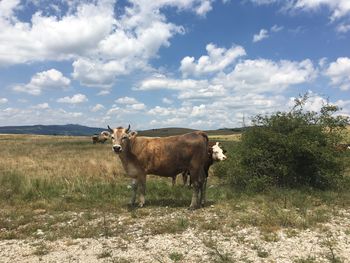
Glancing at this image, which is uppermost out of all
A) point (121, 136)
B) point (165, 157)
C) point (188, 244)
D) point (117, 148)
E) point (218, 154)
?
point (121, 136)

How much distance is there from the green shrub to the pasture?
99 cm

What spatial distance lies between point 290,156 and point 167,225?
24.6 feet

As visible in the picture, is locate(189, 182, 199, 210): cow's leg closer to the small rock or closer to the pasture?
the pasture

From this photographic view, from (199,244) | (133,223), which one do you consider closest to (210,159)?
(133,223)

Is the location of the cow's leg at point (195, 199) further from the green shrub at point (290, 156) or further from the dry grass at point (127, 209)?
the green shrub at point (290, 156)

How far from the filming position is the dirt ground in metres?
8.03

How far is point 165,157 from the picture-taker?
13.1m

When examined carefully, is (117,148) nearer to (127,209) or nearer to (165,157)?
(165,157)

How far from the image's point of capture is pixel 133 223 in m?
10.7

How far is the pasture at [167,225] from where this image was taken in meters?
8.27

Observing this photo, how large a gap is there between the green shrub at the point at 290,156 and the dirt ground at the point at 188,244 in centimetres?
500

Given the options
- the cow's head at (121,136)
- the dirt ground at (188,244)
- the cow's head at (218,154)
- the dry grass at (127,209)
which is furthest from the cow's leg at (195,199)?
the cow's head at (218,154)

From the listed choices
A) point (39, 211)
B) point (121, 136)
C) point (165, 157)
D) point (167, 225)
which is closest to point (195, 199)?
point (165, 157)

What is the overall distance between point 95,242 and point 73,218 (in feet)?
8.25
